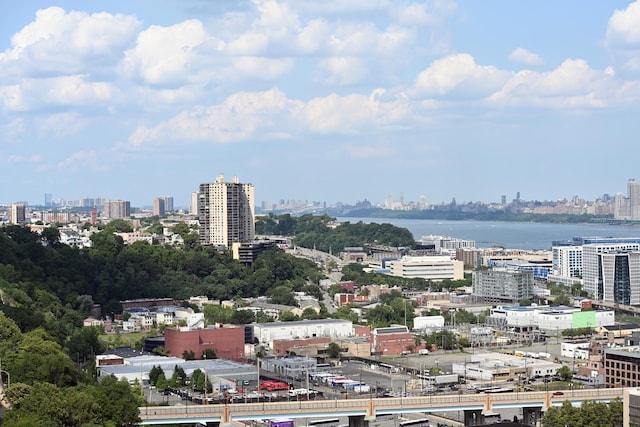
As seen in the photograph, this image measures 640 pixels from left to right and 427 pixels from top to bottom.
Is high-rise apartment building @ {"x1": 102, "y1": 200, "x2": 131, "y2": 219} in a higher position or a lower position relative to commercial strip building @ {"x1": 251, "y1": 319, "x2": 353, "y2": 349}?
higher

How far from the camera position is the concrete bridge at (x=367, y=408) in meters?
12.4

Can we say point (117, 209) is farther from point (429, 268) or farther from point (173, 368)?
point (173, 368)

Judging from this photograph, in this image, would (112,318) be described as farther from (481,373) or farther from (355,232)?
(355,232)

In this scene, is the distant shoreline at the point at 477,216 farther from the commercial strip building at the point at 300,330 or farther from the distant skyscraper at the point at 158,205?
the commercial strip building at the point at 300,330

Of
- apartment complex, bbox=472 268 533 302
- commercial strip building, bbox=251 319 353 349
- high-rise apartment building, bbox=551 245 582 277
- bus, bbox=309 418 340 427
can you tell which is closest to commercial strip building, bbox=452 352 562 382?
bus, bbox=309 418 340 427

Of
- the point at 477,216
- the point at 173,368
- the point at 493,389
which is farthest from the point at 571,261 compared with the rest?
the point at 477,216

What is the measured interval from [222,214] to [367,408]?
77.0ft

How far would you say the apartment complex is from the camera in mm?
29453

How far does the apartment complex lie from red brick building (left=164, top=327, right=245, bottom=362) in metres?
11.1

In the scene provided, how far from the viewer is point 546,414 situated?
41.6ft

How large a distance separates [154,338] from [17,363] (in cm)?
835

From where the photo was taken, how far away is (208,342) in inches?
784

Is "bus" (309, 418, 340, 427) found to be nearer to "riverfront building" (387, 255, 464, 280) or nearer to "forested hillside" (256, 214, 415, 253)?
"riverfront building" (387, 255, 464, 280)

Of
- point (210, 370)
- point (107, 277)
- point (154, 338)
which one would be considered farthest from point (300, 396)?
point (107, 277)
